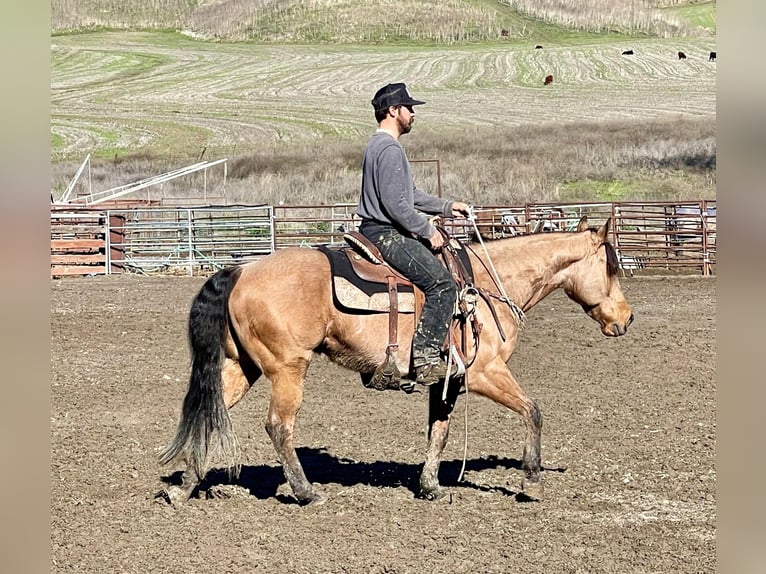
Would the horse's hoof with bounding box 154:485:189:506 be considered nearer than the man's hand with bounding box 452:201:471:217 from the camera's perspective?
Yes

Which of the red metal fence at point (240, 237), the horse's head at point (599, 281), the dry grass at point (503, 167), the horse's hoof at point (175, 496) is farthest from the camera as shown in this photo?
the dry grass at point (503, 167)

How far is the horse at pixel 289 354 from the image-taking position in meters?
5.30

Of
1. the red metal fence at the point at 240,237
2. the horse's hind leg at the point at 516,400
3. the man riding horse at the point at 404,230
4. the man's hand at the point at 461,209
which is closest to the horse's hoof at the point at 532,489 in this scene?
the horse's hind leg at the point at 516,400

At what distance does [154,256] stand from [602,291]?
17.9m

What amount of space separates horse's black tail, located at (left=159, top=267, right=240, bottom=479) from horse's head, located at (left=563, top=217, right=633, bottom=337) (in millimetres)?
2213

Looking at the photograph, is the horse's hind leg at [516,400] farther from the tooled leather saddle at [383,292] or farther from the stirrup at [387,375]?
the stirrup at [387,375]

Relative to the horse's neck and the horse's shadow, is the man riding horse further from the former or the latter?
the horse's shadow

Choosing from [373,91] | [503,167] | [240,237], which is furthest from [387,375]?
[373,91]

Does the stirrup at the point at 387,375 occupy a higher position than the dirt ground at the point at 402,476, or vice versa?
the stirrup at the point at 387,375

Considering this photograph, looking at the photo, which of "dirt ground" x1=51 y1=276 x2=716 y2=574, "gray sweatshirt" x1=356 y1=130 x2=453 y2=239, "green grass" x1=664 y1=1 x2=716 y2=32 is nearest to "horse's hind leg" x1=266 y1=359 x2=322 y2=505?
"dirt ground" x1=51 y1=276 x2=716 y2=574

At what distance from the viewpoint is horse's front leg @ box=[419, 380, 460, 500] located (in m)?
5.50

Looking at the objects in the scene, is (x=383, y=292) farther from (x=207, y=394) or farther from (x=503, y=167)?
(x=503, y=167)

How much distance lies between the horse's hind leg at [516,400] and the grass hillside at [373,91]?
17518 mm
